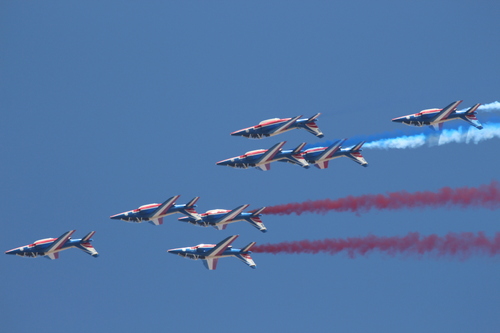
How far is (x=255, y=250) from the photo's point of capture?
86.7 m

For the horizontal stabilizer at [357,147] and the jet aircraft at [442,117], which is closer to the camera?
the jet aircraft at [442,117]

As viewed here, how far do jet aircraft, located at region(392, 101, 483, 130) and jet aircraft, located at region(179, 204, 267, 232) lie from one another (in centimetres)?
1458

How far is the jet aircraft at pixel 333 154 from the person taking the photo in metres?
85.4

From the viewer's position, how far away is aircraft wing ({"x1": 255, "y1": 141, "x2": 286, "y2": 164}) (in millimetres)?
84875

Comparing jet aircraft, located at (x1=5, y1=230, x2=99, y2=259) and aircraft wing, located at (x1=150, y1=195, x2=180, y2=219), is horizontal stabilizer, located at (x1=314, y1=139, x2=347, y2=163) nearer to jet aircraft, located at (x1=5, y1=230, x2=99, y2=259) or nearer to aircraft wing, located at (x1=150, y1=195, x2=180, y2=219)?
aircraft wing, located at (x1=150, y1=195, x2=180, y2=219)

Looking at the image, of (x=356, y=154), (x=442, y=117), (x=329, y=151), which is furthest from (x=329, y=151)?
(x=442, y=117)

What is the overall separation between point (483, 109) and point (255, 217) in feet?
67.0

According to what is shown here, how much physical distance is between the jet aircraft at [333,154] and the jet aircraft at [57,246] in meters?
19.6

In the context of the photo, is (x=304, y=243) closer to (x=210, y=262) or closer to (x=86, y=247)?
(x=210, y=262)

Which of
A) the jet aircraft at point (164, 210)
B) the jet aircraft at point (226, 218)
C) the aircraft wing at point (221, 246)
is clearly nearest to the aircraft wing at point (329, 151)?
the jet aircraft at point (226, 218)

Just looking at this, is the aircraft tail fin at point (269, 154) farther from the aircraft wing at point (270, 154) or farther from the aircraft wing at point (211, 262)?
the aircraft wing at point (211, 262)

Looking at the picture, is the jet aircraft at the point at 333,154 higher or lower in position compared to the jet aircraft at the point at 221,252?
higher

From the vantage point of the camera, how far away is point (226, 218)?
86.1 meters

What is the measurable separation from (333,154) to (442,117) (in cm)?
930
